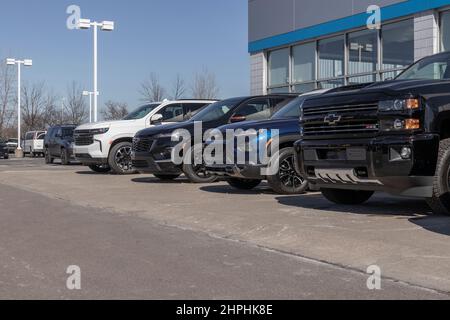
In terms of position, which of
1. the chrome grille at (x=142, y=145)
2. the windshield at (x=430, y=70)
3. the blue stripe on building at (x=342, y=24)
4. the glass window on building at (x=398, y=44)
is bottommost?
the chrome grille at (x=142, y=145)

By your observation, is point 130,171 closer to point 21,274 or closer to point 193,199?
point 193,199

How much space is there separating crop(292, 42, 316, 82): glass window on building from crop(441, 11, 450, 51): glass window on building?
17.4ft

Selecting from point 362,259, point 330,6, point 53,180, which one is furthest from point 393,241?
point 330,6

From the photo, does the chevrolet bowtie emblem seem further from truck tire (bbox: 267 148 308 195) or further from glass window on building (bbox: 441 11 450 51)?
glass window on building (bbox: 441 11 450 51)

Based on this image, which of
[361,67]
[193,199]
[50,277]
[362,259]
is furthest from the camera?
[361,67]

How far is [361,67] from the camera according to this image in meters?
18.9

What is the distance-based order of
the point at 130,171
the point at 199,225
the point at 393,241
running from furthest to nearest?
1. the point at 130,171
2. the point at 199,225
3. the point at 393,241

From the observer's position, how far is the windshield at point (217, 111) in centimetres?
1250

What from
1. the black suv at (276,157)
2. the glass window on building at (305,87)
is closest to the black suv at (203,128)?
the black suv at (276,157)

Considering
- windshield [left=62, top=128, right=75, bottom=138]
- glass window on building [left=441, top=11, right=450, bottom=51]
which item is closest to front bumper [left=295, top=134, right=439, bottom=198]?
glass window on building [left=441, top=11, right=450, bottom=51]

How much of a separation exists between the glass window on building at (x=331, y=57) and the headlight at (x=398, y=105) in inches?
507

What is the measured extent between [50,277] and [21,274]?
0.31 meters

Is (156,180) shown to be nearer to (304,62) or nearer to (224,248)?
(224,248)

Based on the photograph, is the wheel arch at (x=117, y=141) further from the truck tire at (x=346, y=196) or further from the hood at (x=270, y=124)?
the truck tire at (x=346, y=196)
